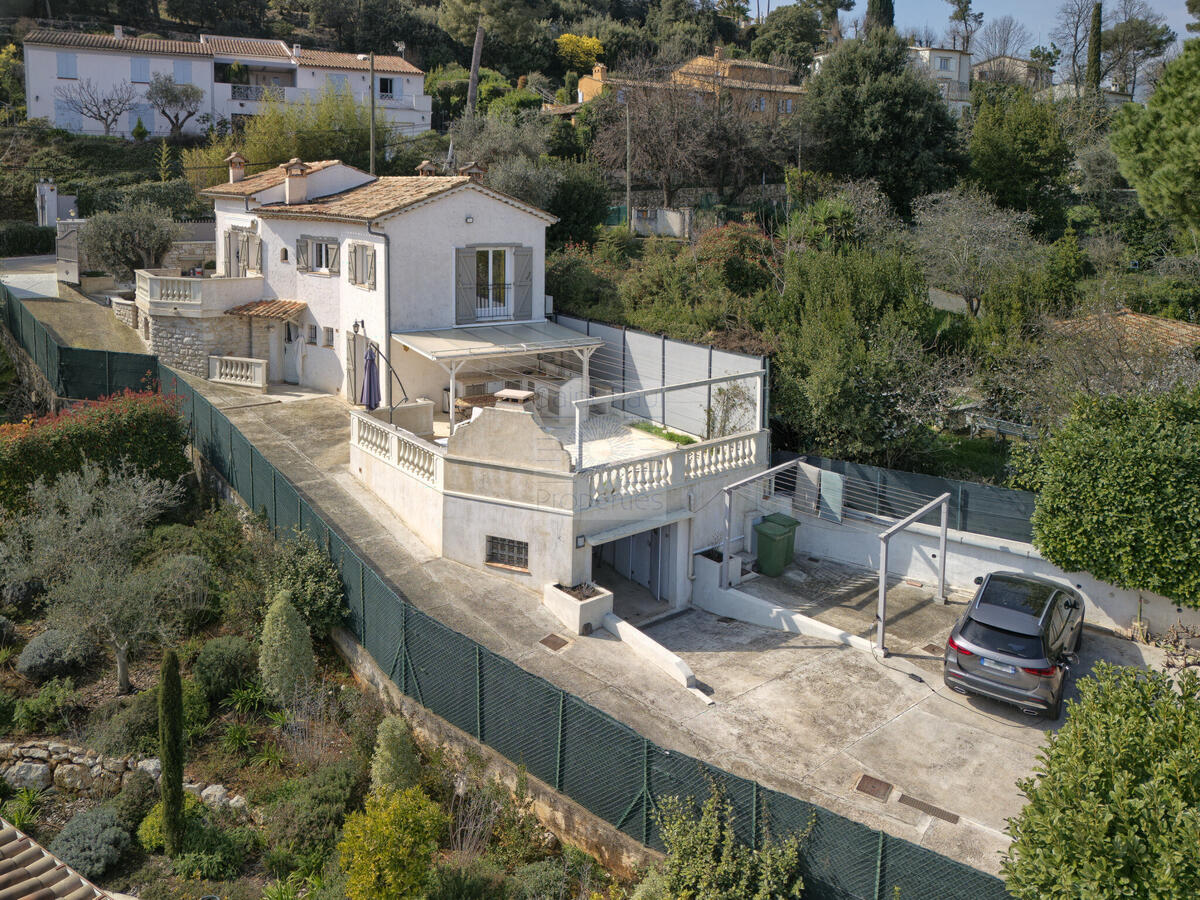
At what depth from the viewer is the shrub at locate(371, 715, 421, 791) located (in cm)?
1298

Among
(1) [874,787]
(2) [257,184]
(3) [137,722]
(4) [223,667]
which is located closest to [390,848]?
(1) [874,787]

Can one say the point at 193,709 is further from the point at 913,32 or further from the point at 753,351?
the point at 913,32

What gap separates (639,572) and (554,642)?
4.37 m

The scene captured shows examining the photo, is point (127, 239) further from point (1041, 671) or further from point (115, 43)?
point (1041, 671)

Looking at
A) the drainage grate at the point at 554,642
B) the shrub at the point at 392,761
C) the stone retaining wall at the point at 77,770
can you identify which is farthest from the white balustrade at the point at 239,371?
the shrub at the point at 392,761

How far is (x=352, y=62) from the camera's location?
61.1 metres

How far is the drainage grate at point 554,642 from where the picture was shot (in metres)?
15.6

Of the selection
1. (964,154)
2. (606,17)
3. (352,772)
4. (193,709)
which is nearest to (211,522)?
(193,709)

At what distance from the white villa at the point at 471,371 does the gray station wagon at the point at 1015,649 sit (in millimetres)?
5602

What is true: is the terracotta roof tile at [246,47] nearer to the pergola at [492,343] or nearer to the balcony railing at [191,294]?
the balcony railing at [191,294]

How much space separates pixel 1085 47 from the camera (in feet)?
245

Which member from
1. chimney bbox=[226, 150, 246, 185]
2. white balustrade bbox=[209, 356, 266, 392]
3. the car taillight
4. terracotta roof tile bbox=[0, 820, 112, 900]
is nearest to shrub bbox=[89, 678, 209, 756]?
terracotta roof tile bbox=[0, 820, 112, 900]

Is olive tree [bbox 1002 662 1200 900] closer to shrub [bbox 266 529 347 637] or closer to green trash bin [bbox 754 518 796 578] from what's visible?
green trash bin [bbox 754 518 796 578]

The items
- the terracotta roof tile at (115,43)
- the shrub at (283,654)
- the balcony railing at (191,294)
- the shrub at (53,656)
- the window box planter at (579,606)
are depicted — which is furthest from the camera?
the terracotta roof tile at (115,43)
